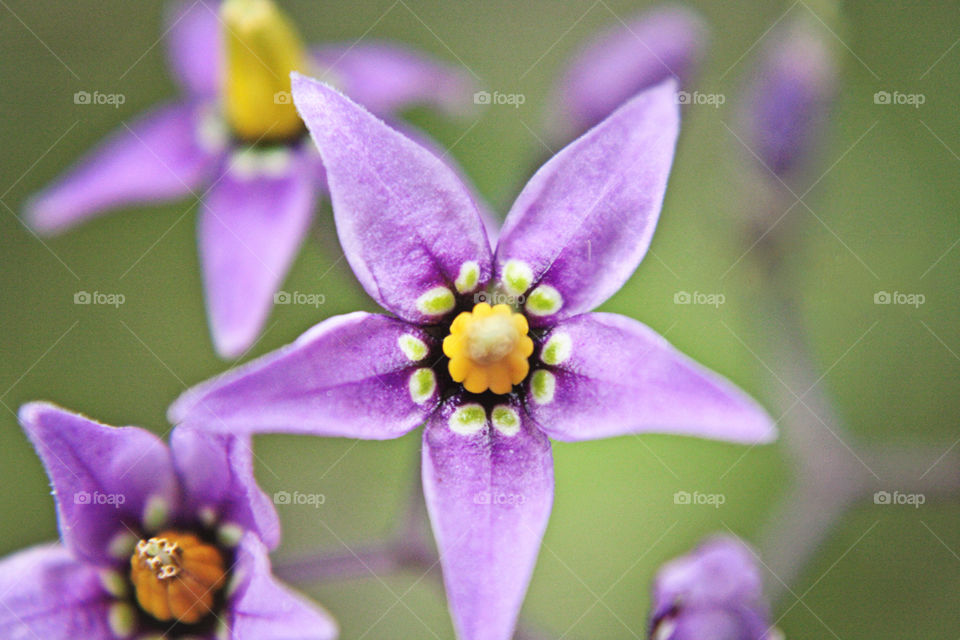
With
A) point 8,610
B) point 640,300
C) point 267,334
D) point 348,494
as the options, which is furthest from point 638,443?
point 8,610

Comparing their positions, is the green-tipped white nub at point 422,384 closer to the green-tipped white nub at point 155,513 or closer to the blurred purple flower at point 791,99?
the green-tipped white nub at point 155,513

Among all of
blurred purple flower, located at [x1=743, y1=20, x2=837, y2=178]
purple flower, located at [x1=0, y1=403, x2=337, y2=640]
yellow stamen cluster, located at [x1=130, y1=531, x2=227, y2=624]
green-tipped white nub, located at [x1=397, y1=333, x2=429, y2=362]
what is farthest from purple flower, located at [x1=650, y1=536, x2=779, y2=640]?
blurred purple flower, located at [x1=743, y1=20, x2=837, y2=178]

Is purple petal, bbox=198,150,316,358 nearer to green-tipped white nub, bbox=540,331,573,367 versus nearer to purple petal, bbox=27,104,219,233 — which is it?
purple petal, bbox=27,104,219,233

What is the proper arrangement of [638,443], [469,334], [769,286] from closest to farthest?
[469,334]
[769,286]
[638,443]

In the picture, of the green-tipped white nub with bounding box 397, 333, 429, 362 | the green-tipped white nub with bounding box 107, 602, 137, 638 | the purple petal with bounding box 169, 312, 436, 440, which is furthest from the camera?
the green-tipped white nub with bounding box 107, 602, 137, 638

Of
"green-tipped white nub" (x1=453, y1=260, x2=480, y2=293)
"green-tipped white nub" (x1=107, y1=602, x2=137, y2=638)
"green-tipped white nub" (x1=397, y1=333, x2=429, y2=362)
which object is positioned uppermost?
"green-tipped white nub" (x1=453, y1=260, x2=480, y2=293)

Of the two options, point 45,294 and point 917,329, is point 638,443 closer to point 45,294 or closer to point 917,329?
point 917,329

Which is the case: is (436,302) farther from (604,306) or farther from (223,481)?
(604,306)

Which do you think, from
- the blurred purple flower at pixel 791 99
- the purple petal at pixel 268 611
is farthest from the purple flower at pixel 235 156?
the blurred purple flower at pixel 791 99
